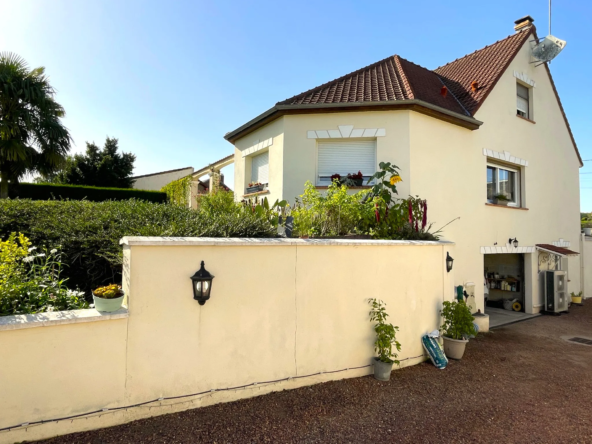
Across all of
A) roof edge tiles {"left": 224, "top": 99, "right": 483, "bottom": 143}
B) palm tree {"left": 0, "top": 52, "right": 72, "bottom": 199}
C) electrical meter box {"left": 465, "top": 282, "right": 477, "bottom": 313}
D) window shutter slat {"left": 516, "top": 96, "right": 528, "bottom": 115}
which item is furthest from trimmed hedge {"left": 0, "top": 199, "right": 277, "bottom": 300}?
window shutter slat {"left": 516, "top": 96, "right": 528, "bottom": 115}

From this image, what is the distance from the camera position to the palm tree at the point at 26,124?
34.3 feet

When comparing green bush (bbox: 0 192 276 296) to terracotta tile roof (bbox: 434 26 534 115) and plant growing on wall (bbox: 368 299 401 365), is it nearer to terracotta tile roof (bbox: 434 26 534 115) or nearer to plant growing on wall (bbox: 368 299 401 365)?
plant growing on wall (bbox: 368 299 401 365)

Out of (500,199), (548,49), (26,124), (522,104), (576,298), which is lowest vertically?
(576,298)

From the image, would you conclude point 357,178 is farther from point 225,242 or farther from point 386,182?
point 225,242

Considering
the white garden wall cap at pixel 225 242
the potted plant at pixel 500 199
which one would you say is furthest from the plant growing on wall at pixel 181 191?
the potted plant at pixel 500 199

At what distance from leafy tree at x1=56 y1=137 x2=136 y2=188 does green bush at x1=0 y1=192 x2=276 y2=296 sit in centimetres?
2255

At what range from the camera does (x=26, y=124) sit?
426 inches

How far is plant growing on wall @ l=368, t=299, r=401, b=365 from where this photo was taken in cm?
470

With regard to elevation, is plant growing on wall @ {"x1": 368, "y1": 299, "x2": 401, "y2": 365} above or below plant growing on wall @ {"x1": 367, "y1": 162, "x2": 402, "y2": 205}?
below

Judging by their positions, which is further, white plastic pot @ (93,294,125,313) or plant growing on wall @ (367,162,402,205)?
→ plant growing on wall @ (367,162,402,205)

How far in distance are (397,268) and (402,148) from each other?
3705 mm

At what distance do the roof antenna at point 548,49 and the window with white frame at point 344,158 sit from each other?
7.41 m

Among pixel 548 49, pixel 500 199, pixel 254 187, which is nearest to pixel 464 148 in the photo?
pixel 500 199

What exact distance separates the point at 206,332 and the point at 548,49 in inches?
519
